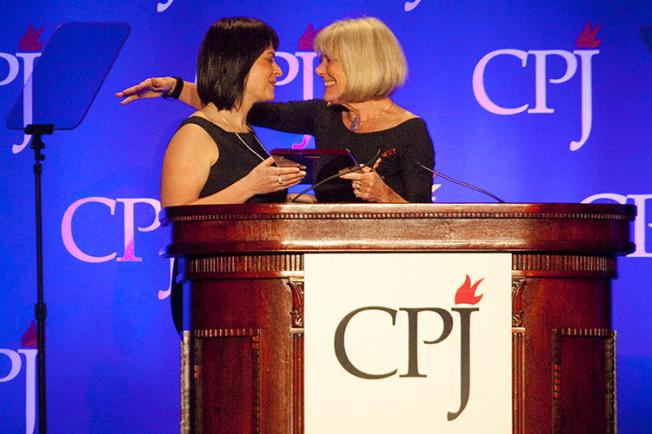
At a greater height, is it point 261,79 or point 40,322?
point 261,79

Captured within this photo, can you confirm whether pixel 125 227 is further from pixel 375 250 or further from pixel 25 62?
pixel 375 250

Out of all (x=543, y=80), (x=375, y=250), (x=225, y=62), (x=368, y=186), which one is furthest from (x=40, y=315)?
(x=543, y=80)

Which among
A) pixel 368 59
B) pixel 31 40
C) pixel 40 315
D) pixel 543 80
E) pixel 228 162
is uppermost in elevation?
pixel 31 40

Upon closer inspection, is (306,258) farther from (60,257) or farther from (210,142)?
(60,257)

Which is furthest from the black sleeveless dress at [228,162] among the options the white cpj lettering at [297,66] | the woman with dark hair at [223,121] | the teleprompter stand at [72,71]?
the teleprompter stand at [72,71]

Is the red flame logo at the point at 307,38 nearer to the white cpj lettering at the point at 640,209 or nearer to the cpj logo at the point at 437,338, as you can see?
the white cpj lettering at the point at 640,209

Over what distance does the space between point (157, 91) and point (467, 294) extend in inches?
57.9

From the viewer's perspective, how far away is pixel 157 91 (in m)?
2.95

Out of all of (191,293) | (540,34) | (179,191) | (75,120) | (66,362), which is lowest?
(66,362)

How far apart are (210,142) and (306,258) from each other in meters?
0.89

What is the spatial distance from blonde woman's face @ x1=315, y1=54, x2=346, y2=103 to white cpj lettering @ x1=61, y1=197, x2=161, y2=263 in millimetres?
1142

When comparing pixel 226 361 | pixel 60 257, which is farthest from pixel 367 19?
pixel 60 257

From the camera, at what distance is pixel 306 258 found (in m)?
1.83

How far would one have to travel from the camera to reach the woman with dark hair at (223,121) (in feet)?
8.25
